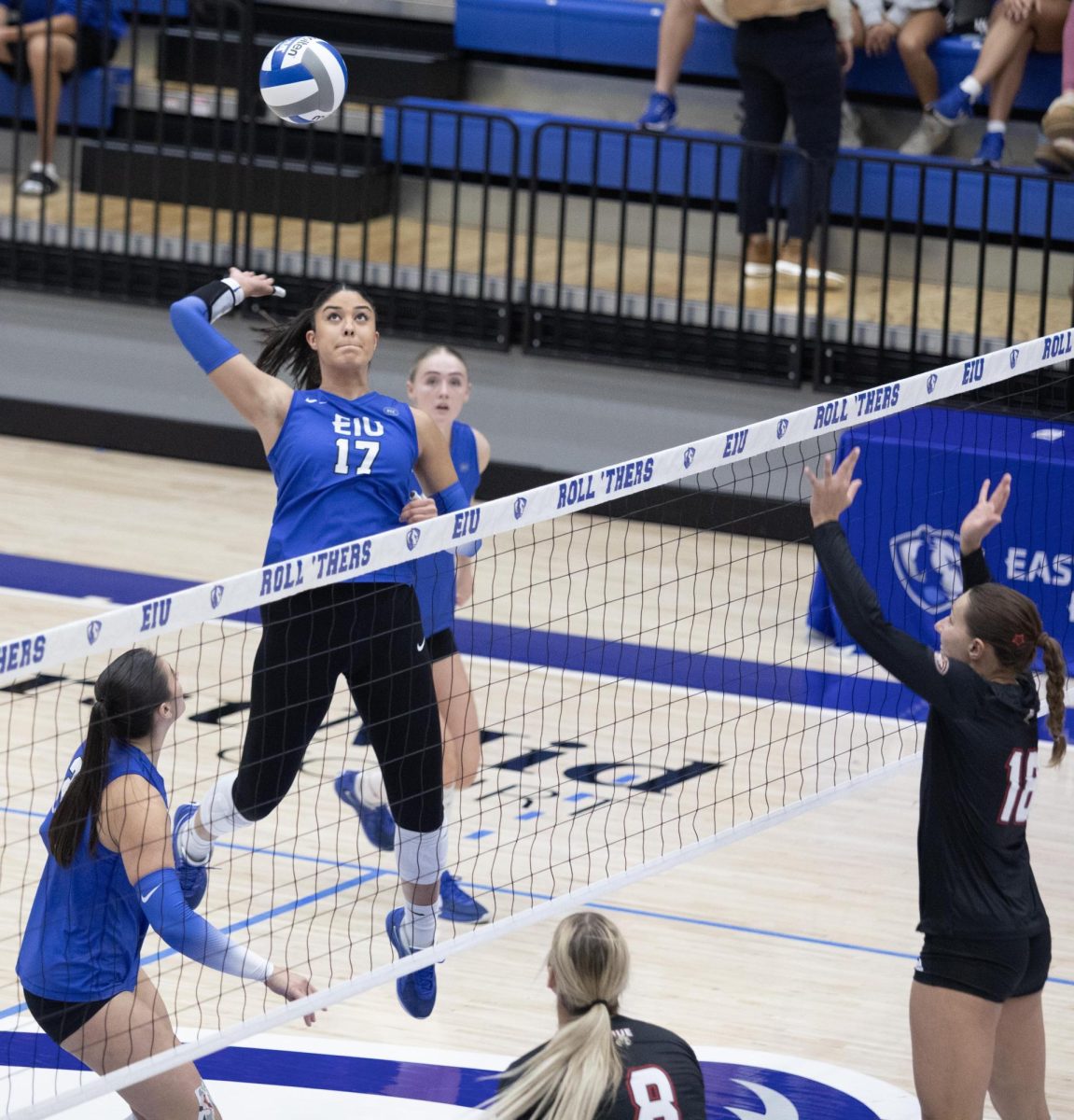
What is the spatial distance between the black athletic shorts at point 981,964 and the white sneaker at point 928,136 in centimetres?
713

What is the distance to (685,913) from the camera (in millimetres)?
6258

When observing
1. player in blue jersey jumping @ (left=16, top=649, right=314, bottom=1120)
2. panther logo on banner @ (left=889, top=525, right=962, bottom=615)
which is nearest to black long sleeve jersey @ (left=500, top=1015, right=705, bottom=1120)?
player in blue jersey jumping @ (left=16, top=649, right=314, bottom=1120)

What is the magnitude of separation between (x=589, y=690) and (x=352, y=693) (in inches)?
103

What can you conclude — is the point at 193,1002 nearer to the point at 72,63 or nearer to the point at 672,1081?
the point at 672,1081

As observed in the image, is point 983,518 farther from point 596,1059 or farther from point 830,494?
point 596,1059

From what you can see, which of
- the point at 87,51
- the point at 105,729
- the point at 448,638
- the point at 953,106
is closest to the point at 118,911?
the point at 105,729

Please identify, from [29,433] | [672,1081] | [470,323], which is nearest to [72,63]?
[29,433]

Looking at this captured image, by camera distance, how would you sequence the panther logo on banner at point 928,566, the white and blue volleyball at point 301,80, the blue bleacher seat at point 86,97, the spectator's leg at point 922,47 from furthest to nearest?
1. the blue bleacher seat at point 86,97
2. the spectator's leg at point 922,47
3. the panther logo on banner at point 928,566
4. the white and blue volleyball at point 301,80

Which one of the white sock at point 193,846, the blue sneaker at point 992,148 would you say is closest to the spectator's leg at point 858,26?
the blue sneaker at point 992,148

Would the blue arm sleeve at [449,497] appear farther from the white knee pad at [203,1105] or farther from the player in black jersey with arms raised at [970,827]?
the white knee pad at [203,1105]

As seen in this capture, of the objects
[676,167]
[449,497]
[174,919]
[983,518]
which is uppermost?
[676,167]

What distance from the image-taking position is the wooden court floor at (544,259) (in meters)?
10.5

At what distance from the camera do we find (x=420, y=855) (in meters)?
5.41

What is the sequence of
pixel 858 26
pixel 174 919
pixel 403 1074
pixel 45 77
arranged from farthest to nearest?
pixel 45 77
pixel 858 26
pixel 403 1074
pixel 174 919
